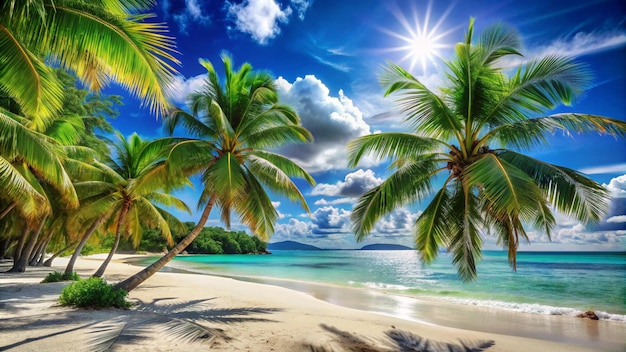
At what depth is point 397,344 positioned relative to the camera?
6.04m

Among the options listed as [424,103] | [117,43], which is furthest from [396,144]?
[117,43]

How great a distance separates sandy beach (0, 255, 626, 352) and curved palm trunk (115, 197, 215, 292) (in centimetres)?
66

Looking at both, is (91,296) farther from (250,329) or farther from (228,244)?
(228,244)

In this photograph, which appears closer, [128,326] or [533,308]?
[128,326]

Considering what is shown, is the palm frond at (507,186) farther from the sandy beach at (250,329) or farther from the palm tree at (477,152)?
the sandy beach at (250,329)

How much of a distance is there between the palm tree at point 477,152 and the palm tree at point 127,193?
6179mm

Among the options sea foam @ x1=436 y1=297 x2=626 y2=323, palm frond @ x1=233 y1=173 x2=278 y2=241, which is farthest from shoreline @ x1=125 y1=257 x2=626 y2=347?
palm frond @ x1=233 y1=173 x2=278 y2=241

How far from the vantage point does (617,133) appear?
563 cm

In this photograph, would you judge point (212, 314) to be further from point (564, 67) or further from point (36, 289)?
point (564, 67)

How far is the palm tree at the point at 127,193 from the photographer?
1005 cm

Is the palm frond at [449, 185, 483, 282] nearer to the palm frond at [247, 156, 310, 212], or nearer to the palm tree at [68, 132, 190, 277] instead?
the palm frond at [247, 156, 310, 212]

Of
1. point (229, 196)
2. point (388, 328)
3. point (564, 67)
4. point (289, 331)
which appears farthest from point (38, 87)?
point (564, 67)

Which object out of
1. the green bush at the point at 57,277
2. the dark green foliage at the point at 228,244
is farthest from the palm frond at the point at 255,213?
the dark green foliage at the point at 228,244

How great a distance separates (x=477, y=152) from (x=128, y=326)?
7.42 m
